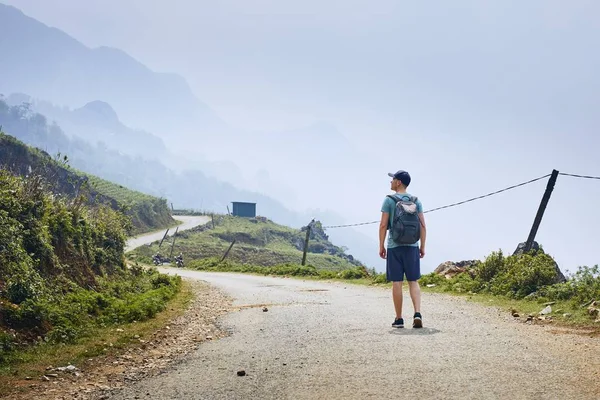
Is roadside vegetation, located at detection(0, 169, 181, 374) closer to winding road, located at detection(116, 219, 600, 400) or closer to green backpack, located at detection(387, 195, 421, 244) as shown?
winding road, located at detection(116, 219, 600, 400)

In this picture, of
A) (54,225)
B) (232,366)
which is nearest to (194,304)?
(54,225)

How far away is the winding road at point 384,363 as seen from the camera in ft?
15.5

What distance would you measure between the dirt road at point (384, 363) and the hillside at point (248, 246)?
4190cm

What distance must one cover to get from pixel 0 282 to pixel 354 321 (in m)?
6.31

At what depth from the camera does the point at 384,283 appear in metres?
18.8

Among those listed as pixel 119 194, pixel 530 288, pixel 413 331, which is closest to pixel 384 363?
pixel 413 331

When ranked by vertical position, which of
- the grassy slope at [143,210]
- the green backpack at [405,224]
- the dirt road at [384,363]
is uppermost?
the grassy slope at [143,210]

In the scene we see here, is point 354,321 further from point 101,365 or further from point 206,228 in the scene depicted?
point 206,228

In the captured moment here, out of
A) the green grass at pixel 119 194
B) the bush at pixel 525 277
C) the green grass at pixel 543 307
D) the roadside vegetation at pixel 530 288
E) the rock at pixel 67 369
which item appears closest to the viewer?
the rock at pixel 67 369

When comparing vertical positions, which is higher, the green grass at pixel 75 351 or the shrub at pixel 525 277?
the shrub at pixel 525 277

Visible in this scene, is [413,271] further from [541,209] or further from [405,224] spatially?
[541,209]

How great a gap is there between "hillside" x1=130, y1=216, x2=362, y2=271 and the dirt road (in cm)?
4190

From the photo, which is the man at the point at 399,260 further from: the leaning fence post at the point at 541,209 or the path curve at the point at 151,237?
the path curve at the point at 151,237

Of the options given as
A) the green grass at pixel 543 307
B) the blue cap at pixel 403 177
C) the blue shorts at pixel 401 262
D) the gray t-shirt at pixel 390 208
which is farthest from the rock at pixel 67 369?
the green grass at pixel 543 307
